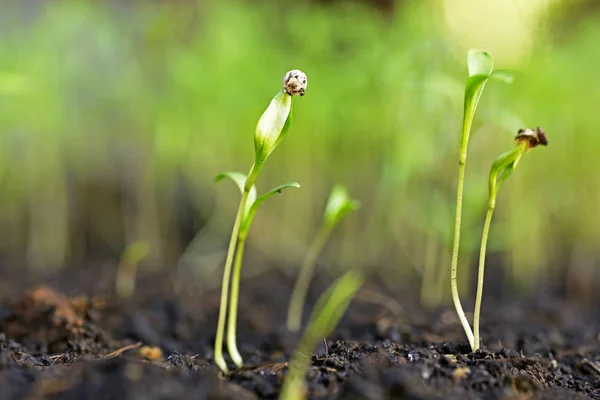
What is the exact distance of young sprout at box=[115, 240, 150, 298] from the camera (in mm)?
1378

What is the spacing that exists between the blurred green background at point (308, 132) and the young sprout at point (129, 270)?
0.13m

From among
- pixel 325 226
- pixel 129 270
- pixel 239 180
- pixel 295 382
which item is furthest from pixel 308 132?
pixel 295 382

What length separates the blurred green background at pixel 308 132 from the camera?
1.78 meters

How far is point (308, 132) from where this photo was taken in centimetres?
214

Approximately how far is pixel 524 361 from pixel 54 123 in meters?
1.76

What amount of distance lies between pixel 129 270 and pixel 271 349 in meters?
0.81

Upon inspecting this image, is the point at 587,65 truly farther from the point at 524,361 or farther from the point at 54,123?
the point at 54,123

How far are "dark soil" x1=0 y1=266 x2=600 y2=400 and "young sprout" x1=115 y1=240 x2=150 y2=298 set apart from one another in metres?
0.06

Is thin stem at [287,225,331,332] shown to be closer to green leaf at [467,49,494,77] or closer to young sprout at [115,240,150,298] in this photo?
young sprout at [115,240,150,298]

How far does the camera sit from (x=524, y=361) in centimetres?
82

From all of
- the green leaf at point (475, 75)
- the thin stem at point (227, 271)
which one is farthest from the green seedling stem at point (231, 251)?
the green leaf at point (475, 75)

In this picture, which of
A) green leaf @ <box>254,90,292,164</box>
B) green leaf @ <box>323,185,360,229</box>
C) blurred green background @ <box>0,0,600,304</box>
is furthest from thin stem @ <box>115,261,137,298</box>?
green leaf @ <box>254,90,292,164</box>

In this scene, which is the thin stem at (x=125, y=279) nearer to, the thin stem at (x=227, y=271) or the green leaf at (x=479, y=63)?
the thin stem at (x=227, y=271)

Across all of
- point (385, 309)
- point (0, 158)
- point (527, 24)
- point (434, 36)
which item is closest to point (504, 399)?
point (385, 309)
